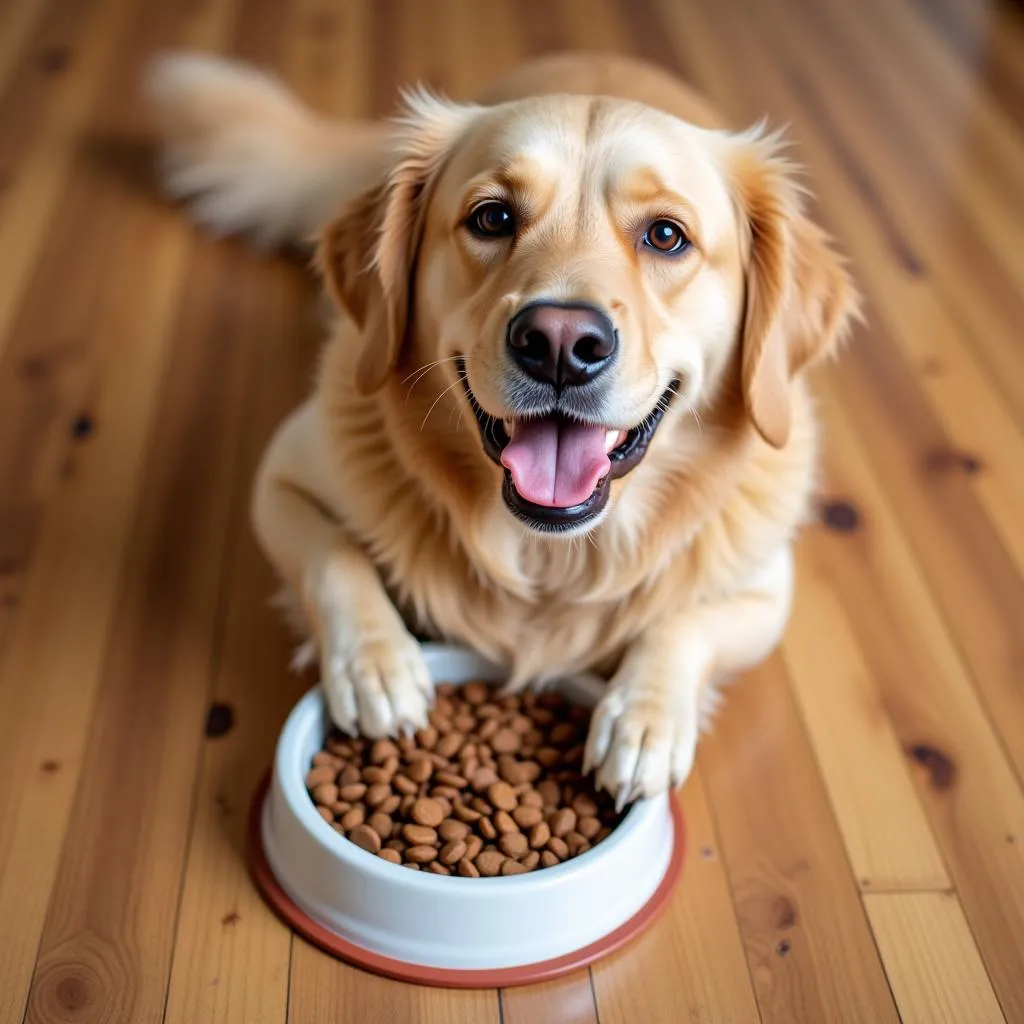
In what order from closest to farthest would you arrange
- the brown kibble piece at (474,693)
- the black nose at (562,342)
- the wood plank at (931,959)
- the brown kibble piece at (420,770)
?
the black nose at (562,342) → the wood plank at (931,959) → the brown kibble piece at (420,770) → the brown kibble piece at (474,693)

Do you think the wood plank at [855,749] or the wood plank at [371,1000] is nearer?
the wood plank at [371,1000]

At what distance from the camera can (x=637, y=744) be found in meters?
1.60

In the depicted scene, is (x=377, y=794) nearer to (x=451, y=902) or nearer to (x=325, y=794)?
(x=325, y=794)

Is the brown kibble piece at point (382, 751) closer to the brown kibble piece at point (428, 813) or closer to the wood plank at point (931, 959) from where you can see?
the brown kibble piece at point (428, 813)

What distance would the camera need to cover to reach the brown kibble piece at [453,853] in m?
1.52

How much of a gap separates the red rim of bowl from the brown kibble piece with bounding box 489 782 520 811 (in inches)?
7.5

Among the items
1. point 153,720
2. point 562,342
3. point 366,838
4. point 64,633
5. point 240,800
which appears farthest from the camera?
point 64,633

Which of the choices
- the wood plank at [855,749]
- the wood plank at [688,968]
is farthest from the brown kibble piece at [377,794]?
the wood plank at [855,749]

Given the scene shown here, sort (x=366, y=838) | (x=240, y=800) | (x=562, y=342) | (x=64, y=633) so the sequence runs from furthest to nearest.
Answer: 1. (x=64, y=633)
2. (x=240, y=800)
3. (x=366, y=838)
4. (x=562, y=342)

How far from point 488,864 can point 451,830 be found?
0.23 feet

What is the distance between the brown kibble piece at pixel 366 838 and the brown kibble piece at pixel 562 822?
0.71 feet

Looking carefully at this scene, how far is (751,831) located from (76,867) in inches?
35.0

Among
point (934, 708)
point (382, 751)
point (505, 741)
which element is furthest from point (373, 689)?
point (934, 708)

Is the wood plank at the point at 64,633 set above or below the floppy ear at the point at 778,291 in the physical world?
below
